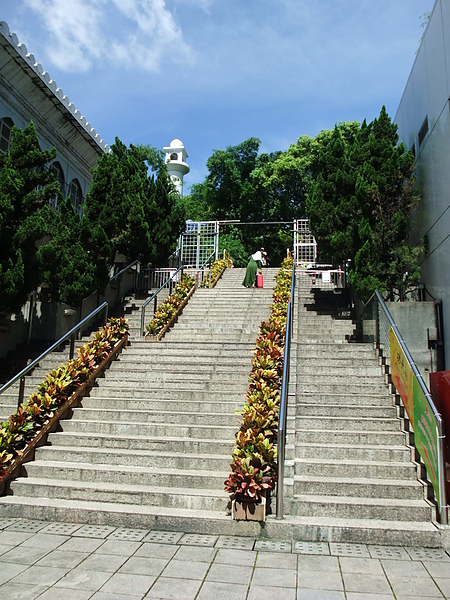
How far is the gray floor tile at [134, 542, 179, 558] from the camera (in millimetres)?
4242

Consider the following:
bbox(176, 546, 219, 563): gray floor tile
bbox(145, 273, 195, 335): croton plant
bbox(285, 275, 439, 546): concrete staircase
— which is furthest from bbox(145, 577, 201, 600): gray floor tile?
bbox(145, 273, 195, 335): croton plant

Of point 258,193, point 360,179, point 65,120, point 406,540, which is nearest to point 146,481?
point 406,540

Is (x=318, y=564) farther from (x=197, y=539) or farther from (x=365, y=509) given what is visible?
(x=197, y=539)

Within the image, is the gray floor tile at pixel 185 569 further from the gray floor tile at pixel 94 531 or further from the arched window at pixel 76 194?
the arched window at pixel 76 194

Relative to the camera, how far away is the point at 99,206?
1355cm

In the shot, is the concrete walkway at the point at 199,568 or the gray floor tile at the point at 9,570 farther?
the gray floor tile at the point at 9,570

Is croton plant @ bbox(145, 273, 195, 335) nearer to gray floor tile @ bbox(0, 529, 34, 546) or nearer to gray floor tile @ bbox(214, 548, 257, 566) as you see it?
gray floor tile @ bbox(0, 529, 34, 546)

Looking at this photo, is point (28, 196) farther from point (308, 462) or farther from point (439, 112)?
point (439, 112)

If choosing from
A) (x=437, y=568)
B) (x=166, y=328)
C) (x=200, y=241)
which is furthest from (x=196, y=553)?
(x=200, y=241)

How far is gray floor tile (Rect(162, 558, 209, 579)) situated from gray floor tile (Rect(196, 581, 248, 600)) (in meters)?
0.17

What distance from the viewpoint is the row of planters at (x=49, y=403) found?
19.3ft

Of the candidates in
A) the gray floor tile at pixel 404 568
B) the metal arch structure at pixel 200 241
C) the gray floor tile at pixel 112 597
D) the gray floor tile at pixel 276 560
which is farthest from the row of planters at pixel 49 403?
the metal arch structure at pixel 200 241

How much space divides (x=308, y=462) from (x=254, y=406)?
94 cm

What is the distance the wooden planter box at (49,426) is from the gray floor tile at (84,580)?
216 cm
